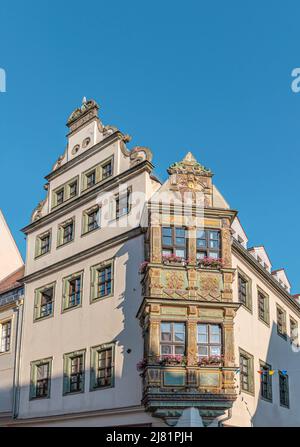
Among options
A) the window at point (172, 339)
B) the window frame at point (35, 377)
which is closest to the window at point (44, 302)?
the window frame at point (35, 377)

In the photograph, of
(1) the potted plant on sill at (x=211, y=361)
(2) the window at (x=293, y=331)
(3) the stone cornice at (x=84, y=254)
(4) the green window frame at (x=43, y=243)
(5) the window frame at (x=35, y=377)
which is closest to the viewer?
(1) the potted plant on sill at (x=211, y=361)

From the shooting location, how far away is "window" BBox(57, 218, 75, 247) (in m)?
31.0

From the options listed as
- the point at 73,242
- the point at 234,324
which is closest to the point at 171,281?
the point at 234,324

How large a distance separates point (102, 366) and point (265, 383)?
24.2 ft

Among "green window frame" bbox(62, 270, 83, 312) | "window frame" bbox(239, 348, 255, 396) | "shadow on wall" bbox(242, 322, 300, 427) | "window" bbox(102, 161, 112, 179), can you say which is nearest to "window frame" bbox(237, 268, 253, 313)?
"window frame" bbox(239, 348, 255, 396)

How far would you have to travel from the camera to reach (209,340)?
24891 millimetres

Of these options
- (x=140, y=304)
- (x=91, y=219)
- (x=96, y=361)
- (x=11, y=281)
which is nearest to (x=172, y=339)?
(x=140, y=304)

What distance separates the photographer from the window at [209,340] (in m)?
24.7

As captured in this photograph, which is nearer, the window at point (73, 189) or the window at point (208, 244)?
the window at point (208, 244)

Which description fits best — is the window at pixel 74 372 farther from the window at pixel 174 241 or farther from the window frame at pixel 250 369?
the window frame at pixel 250 369

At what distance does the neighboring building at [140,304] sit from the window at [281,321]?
0.10 m

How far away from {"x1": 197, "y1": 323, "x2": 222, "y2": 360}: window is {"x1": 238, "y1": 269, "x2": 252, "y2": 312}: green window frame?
148 inches

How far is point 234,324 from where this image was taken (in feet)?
85.8
